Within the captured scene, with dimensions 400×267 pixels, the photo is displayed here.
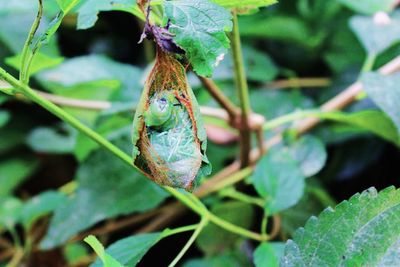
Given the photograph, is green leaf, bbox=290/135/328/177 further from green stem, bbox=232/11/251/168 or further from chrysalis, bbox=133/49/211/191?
chrysalis, bbox=133/49/211/191

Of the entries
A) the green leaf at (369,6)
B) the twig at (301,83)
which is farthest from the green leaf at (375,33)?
the twig at (301,83)

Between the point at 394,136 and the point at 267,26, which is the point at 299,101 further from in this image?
the point at 394,136

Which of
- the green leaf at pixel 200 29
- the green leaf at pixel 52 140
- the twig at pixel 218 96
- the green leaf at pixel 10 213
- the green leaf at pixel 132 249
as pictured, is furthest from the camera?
the green leaf at pixel 52 140

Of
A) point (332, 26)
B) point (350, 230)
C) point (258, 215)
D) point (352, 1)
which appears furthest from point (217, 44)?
point (332, 26)

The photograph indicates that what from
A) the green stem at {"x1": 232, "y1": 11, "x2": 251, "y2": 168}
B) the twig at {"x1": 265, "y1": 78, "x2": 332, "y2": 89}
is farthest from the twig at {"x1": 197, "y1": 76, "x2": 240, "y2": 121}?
the twig at {"x1": 265, "y1": 78, "x2": 332, "y2": 89}

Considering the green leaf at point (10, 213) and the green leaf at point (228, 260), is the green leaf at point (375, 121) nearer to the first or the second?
the green leaf at point (228, 260)

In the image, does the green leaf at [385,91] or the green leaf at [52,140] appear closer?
the green leaf at [385,91]
